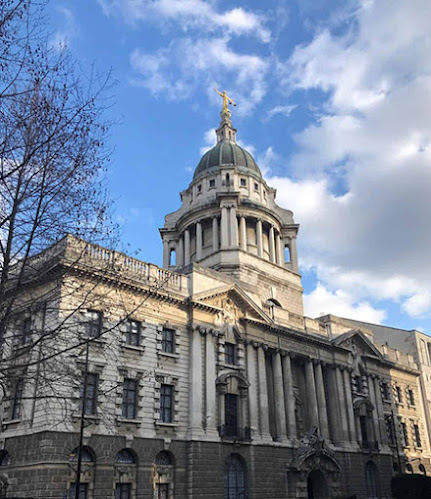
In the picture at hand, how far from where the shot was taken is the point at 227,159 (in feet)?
186

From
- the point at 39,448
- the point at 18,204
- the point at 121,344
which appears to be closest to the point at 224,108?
the point at 121,344

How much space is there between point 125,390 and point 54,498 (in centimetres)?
687

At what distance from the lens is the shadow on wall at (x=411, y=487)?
1283 inches

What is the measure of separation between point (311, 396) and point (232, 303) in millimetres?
10990

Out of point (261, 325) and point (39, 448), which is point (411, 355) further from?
point (39, 448)

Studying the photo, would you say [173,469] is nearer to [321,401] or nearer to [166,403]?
[166,403]

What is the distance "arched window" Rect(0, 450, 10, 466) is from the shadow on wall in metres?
24.3

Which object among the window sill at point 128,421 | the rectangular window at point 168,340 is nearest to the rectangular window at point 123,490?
the window sill at point 128,421

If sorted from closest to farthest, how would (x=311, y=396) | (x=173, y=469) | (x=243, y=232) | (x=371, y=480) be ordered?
1. (x=173, y=469)
2. (x=311, y=396)
3. (x=371, y=480)
4. (x=243, y=232)

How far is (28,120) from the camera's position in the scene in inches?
563

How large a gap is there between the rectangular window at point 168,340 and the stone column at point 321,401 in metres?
15.5

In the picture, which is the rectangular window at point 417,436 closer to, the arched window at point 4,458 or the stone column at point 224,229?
the stone column at point 224,229

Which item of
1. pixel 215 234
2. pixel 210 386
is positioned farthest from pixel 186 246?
pixel 210 386

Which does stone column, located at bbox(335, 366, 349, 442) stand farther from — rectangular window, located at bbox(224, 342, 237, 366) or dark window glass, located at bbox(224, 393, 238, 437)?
rectangular window, located at bbox(224, 342, 237, 366)
